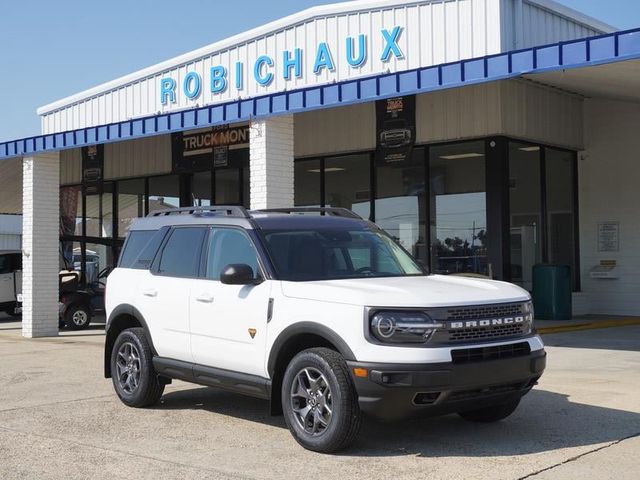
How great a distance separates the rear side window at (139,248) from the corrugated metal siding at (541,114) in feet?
31.5

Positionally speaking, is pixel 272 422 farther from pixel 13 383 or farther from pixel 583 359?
pixel 583 359

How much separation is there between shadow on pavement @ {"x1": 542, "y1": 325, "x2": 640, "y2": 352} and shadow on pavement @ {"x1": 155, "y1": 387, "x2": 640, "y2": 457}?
489 cm

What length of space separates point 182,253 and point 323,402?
247 centimetres

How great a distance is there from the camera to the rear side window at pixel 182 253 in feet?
25.2

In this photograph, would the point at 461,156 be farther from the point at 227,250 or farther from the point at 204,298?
the point at 204,298

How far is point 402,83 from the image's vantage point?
11.8 meters

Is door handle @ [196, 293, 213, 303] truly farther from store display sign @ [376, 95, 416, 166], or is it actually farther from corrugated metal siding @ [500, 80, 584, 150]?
store display sign @ [376, 95, 416, 166]

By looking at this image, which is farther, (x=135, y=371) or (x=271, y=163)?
(x=271, y=163)

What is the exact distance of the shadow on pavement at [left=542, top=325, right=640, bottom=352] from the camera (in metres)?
12.8

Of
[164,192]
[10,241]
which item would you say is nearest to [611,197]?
[164,192]

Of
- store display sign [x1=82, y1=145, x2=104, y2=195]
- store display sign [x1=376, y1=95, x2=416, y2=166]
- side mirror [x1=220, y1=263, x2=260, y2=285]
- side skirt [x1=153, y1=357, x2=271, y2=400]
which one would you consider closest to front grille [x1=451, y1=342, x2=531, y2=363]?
side skirt [x1=153, y1=357, x2=271, y2=400]

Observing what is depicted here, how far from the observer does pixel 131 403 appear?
812 cm

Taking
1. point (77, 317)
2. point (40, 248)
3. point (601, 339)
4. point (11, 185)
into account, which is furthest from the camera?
point (11, 185)

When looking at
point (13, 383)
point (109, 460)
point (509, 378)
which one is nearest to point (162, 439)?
point (109, 460)
